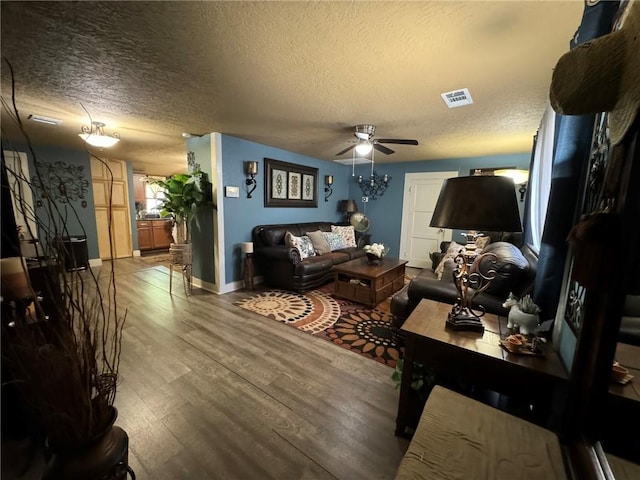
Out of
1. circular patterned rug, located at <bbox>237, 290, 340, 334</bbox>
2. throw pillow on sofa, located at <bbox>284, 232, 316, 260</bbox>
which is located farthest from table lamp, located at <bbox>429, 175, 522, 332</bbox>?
throw pillow on sofa, located at <bbox>284, 232, 316, 260</bbox>

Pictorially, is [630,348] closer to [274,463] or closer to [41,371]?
[274,463]

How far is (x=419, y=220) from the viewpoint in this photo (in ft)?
18.0

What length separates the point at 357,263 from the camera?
3.77 m

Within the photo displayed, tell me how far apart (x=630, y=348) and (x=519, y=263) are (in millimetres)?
1192

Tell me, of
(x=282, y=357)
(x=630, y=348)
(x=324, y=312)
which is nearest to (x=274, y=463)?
(x=282, y=357)

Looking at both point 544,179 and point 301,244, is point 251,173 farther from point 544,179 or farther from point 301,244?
point 544,179

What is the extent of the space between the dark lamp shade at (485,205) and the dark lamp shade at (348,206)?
472cm

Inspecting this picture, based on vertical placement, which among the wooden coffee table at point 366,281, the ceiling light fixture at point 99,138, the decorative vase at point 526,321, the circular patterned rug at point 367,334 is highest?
the ceiling light fixture at point 99,138

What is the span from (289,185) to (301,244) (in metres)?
1.28

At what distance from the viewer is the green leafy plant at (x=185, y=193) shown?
3461 mm

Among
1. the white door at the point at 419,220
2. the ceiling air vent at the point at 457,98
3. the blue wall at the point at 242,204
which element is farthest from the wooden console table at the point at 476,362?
the white door at the point at 419,220

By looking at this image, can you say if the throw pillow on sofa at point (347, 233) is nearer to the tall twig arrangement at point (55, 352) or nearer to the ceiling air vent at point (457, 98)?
the ceiling air vent at point (457, 98)

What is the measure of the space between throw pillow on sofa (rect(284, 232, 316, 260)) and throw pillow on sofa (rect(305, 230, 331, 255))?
115 mm

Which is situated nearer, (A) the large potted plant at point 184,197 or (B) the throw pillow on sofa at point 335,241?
(A) the large potted plant at point 184,197
